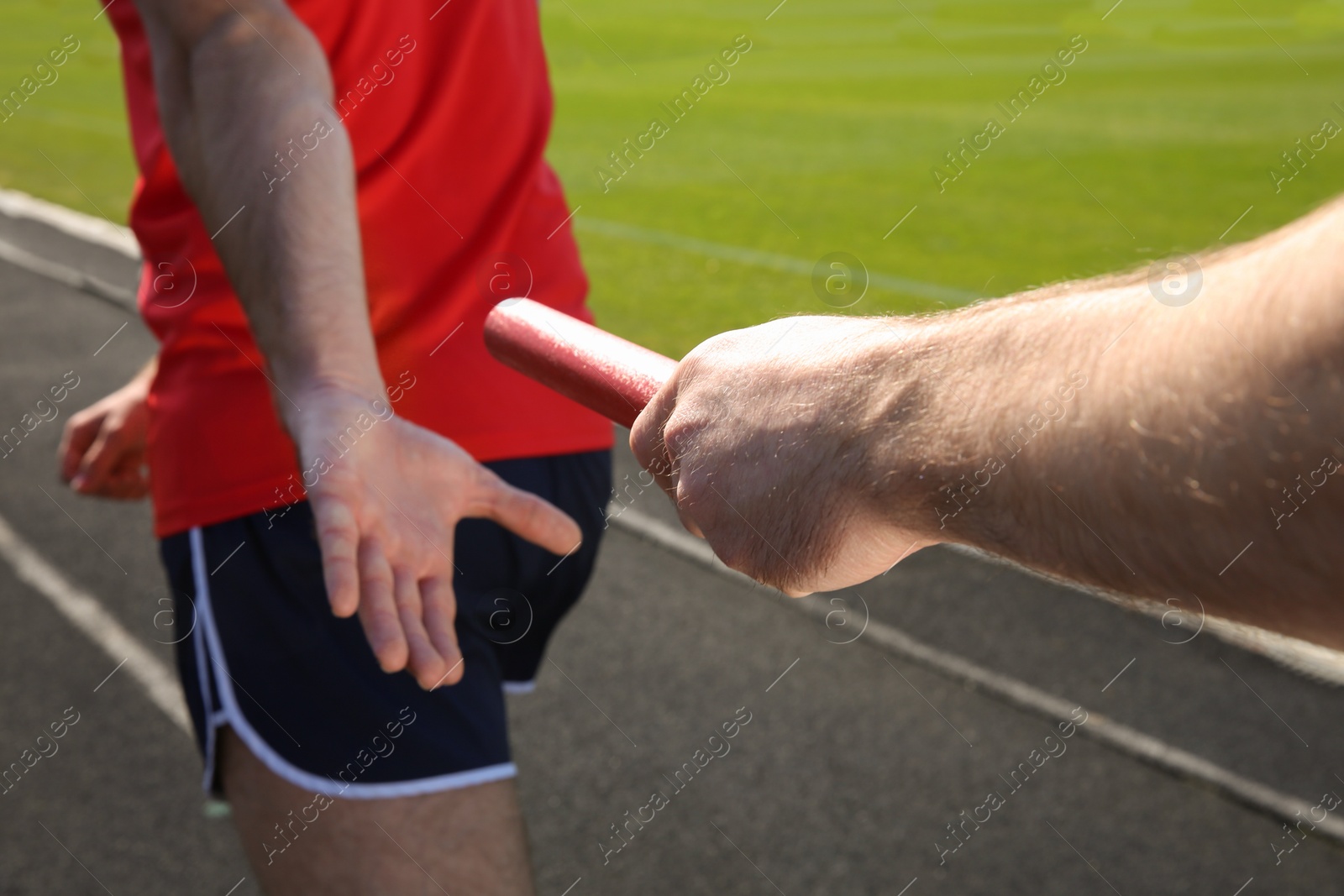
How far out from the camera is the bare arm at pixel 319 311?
1.43 m

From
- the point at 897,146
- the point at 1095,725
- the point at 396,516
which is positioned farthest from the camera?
the point at 897,146

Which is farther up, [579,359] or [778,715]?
[579,359]

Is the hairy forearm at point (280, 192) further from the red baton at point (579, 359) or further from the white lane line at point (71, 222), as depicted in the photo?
the white lane line at point (71, 222)

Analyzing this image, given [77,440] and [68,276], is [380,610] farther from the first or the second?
[68,276]

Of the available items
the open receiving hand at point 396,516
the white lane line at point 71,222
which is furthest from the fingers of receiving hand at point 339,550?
the white lane line at point 71,222

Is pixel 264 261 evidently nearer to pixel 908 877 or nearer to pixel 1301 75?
pixel 908 877

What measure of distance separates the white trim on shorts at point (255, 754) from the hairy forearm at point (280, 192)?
0.42m

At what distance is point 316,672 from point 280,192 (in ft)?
2.23

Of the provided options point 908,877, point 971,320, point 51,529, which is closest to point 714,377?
point 971,320

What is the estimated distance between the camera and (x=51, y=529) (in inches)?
235

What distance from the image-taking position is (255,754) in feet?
5.82

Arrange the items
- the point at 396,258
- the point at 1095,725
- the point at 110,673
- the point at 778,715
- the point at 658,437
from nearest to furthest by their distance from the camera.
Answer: the point at 658,437
the point at 396,258
the point at 1095,725
the point at 778,715
the point at 110,673

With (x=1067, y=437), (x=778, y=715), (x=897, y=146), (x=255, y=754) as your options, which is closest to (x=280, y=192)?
(x=255, y=754)

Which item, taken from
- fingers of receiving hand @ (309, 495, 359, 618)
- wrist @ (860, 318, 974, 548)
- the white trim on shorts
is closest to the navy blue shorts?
the white trim on shorts
